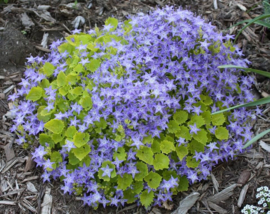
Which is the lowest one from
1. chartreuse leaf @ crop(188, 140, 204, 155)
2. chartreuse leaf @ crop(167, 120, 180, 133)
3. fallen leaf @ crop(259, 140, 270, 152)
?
fallen leaf @ crop(259, 140, 270, 152)

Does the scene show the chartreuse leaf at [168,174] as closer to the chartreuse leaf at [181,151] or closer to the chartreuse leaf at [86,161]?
the chartreuse leaf at [181,151]

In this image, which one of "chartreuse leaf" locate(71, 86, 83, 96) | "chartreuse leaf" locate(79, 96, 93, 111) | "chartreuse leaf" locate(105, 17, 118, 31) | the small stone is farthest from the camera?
"chartreuse leaf" locate(105, 17, 118, 31)

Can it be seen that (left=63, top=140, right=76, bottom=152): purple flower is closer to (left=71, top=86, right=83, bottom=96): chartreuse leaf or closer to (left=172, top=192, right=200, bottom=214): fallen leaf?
(left=71, top=86, right=83, bottom=96): chartreuse leaf

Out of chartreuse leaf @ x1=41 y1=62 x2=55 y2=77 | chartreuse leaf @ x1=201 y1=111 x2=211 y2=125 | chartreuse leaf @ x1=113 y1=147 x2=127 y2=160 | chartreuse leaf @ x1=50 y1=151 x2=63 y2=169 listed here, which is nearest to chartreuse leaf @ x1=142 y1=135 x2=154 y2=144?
chartreuse leaf @ x1=113 y1=147 x2=127 y2=160

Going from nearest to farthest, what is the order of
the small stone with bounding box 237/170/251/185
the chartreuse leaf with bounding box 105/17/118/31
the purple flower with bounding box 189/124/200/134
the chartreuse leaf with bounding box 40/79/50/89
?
1. the purple flower with bounding box 189/124/200/134
2. the small stone with bounding box 237/170/251/185
3. the chartreuse leaf with bounding box 40/79/50/89
4. the chartreuse leaf with bounding box 105/17/118/31

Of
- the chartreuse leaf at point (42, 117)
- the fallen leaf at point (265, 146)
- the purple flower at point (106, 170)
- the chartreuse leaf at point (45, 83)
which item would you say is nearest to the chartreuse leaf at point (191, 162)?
the purple flower at point (106, 170)

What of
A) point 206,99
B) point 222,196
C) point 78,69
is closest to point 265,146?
point 222,196

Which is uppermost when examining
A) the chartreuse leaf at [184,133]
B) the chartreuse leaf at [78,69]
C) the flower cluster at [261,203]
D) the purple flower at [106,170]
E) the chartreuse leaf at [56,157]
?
the chartreuse leaf at [78,69]
